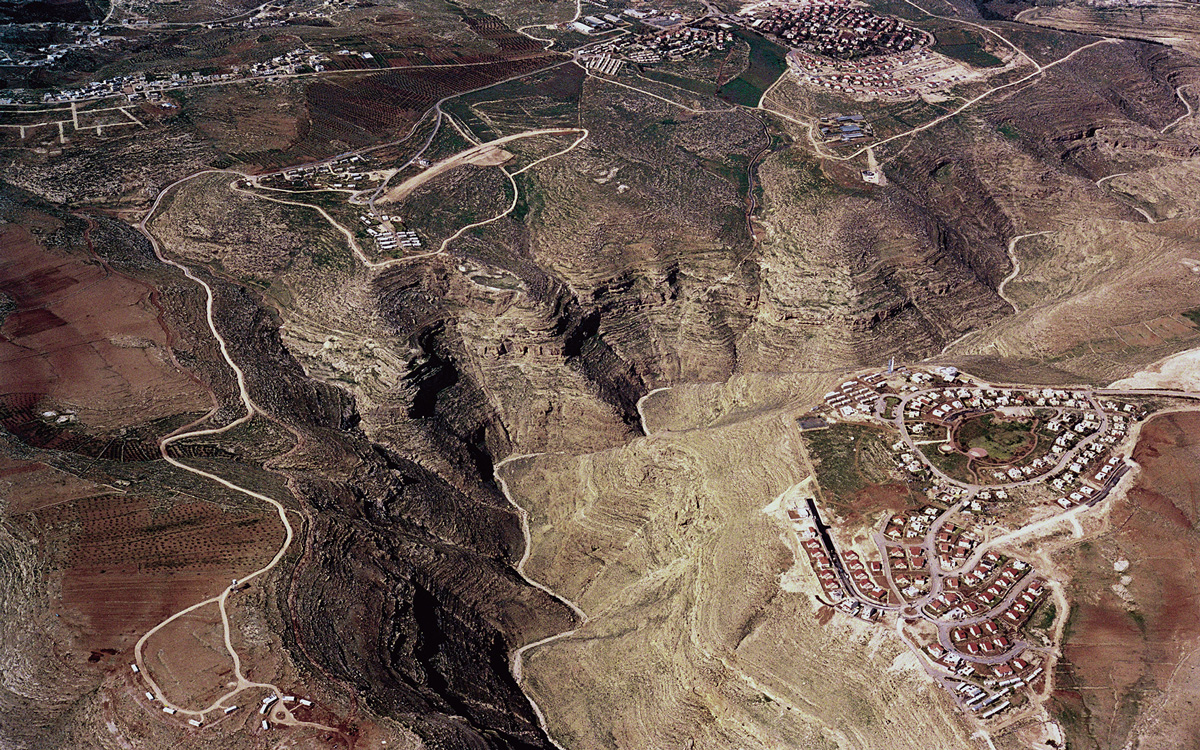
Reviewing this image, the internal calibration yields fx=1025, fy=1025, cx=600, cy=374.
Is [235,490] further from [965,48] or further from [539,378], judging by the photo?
[965,48]

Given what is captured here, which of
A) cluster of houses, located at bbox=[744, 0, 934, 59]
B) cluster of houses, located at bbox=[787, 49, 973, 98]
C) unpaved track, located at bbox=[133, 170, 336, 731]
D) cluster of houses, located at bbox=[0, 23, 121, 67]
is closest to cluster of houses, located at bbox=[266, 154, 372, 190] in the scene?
unpaved track, located at bbox=[133, 170, 336, 731]

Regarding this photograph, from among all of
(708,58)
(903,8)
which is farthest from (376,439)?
(903,8)

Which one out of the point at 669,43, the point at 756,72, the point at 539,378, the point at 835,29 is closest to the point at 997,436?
the point at 539,378

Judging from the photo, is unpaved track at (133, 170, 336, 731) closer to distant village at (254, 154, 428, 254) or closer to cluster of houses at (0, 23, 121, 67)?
distant village at (254, 154, 428, 254)

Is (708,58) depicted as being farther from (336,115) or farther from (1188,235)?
(1188,235)

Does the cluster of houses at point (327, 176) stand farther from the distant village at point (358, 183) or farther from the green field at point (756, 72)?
the green field at point (756, 72)

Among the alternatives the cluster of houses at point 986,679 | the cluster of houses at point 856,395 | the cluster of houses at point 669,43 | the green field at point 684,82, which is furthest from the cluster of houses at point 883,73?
the cluster of houses at point 986,679
